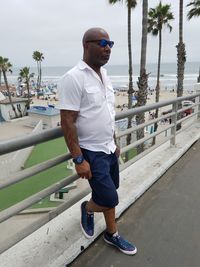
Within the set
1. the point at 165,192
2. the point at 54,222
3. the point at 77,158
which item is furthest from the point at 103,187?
the point at 165,192

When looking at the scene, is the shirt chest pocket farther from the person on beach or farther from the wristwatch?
the wristwatch

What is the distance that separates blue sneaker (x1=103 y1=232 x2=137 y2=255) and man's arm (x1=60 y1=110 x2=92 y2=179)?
75 cm

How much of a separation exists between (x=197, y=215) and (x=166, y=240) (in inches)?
23.7

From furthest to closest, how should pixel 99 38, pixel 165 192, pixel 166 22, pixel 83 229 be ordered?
1. pixel 166 22
2. pixel 165 192
3. pixel 83 229
4. pixel 99 38

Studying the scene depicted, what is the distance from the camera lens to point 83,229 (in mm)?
2514

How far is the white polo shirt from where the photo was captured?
189 centimetres

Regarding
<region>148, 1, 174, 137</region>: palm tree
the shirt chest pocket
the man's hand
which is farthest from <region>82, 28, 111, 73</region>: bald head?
<region>148, 1, 174, 137</region>: palm tree

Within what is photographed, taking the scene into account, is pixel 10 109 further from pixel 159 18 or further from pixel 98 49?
pixel 98 49

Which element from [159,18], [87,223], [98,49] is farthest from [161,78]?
[98,49]

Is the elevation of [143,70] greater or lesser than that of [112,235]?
greater

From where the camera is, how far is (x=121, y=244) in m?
2.42

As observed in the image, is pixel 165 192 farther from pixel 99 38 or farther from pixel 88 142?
pixel 99 38

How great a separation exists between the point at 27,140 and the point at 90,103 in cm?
53

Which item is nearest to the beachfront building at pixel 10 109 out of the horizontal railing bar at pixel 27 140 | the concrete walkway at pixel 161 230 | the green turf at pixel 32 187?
the green turf at pixel 32 187
